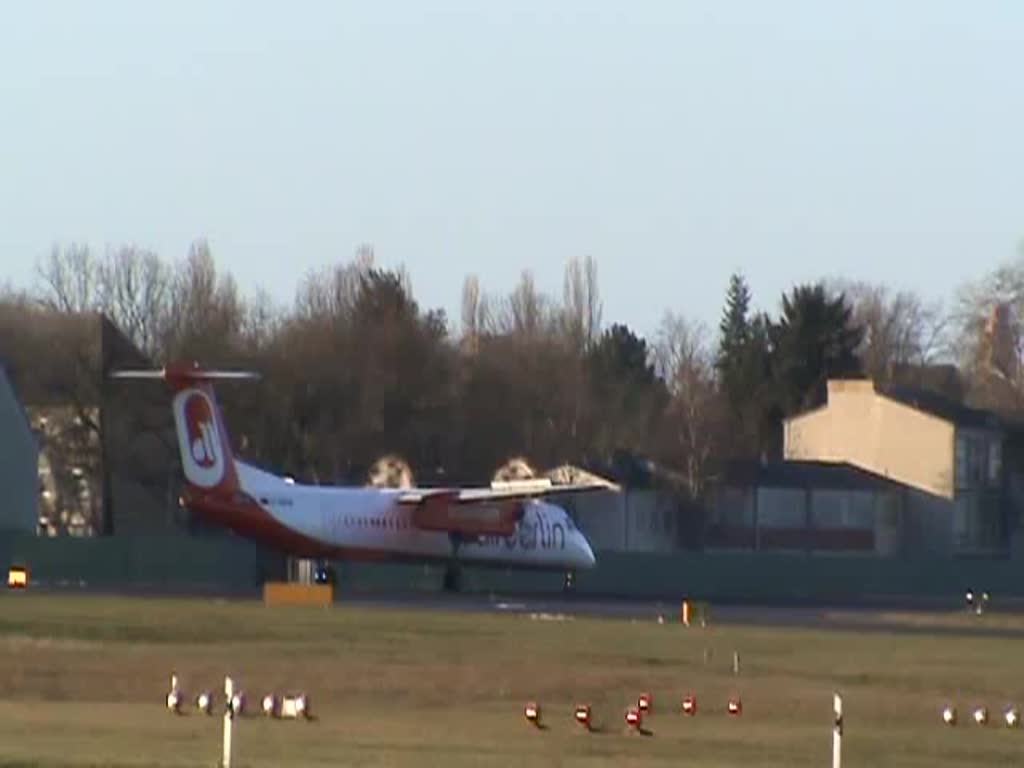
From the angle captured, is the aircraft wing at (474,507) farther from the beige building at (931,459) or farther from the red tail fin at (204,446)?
the beige building at (931,459)

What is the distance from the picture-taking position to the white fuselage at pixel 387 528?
257 ft

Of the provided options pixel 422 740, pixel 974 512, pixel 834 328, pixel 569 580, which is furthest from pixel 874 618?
pixel 834 328

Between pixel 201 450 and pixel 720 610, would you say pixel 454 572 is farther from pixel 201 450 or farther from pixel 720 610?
pixel 720 610

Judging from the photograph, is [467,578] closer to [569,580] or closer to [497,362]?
[569,580]

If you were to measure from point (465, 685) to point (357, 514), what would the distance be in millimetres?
36720

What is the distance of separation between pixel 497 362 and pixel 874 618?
5546cm

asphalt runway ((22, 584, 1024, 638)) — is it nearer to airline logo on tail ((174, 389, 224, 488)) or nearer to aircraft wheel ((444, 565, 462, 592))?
aircraft wheel ((444, 565, 462, 592))

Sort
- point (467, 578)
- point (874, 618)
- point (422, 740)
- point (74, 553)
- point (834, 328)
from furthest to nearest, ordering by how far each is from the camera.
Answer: point (834, 328) < point (467, 578) < point (74, 553) < point (874, 618) < point (422, 740)

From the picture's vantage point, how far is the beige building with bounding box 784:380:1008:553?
11656 cm

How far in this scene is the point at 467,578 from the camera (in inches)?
3573

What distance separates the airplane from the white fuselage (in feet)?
0.09

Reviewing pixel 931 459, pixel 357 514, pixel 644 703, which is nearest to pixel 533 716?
pixel 644 703

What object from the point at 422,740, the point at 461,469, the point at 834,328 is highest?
the point at 834,328

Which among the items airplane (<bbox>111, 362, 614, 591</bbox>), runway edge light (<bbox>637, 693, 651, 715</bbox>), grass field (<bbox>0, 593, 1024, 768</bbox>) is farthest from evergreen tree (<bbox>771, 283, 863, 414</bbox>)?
runway edge light (<bbox>637, 693, 651, 715</bbox>)
